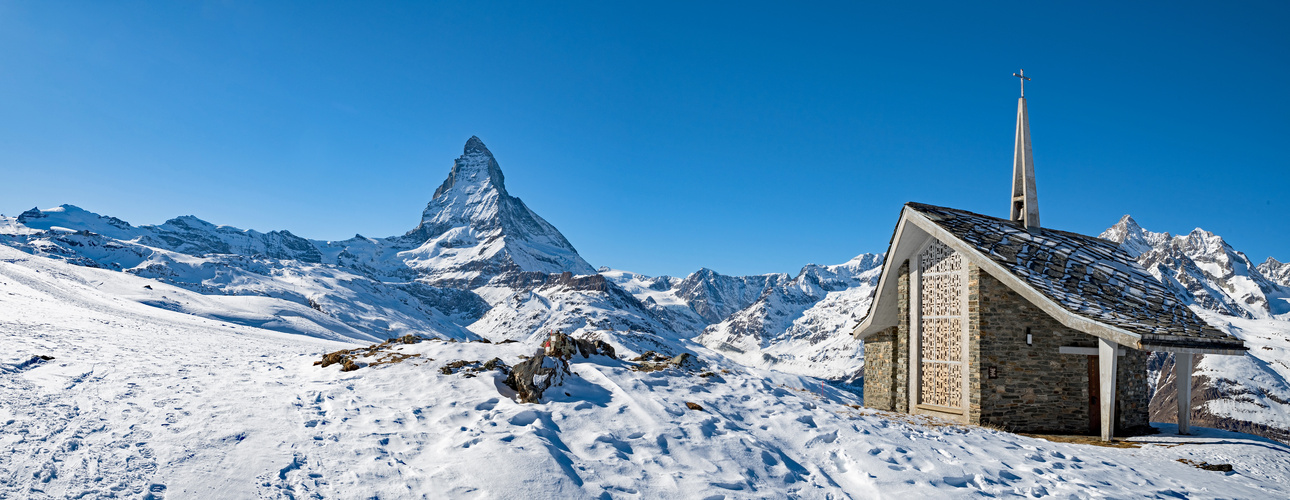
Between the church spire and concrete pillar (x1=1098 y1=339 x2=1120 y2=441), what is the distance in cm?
645

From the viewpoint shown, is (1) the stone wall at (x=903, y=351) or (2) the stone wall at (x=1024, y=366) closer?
(2) the stone wall at (x=1024, y=366)

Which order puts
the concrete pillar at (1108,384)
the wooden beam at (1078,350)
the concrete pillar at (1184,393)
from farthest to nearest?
1. the wooden beam at (1078,350)
2. the concrete pillar at (1184,393)
3. the concrete pillar at (1108,384)

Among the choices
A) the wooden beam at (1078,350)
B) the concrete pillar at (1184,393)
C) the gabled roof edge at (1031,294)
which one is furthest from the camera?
the wooden beam at (1078,350)

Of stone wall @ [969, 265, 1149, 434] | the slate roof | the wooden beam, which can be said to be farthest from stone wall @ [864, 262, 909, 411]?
the wooden beam

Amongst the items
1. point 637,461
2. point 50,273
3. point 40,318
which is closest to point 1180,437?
point 637,461

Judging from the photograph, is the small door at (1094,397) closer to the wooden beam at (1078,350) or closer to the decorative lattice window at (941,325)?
the wooden beam at (1078,350)

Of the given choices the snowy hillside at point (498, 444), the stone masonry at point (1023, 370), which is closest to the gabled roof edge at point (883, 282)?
the stone masonry at point (1023, 370)

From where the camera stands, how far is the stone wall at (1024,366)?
1653cm

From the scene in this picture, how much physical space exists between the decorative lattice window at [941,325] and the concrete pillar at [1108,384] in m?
3.15

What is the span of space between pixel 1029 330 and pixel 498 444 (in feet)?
46.8

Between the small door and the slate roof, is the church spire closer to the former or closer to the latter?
the slate roof

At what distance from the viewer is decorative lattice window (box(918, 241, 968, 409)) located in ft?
58.1

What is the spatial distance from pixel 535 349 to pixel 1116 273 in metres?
16.5

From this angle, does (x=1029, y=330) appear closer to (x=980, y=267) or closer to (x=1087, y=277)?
(x=980, y=267)
